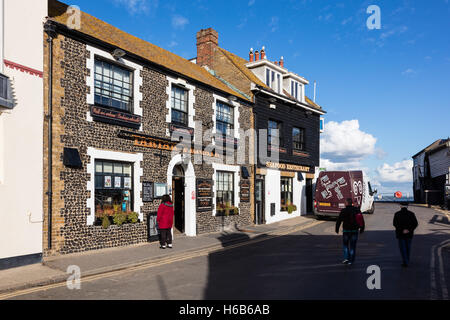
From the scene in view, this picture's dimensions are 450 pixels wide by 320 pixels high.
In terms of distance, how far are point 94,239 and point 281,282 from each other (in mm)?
6173

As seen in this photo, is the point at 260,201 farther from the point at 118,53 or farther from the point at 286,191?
the point at 118,53

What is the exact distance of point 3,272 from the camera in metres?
8.09

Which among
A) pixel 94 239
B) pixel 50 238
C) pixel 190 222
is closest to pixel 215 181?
pixel 190 222

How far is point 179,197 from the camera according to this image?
15.2 meters

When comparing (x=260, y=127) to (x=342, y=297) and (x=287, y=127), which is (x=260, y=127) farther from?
(x=342, y=297)

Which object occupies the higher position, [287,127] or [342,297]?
[287,127]

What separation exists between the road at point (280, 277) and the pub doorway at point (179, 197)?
3.62m

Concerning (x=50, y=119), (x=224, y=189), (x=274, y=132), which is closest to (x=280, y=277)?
(x=50, y=119)

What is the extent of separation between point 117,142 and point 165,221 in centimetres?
309

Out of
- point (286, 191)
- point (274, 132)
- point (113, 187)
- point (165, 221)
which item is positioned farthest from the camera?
point (286, 191)

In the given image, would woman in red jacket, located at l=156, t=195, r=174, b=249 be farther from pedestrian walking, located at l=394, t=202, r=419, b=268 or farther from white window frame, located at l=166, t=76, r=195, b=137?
pedestrian walking, located at l=394, t=202, r=419, b=268

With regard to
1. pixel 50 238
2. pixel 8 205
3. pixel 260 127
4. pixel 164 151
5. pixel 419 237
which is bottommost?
pixel 419 237

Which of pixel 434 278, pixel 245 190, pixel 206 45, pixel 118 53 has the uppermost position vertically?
pixel 206 45
